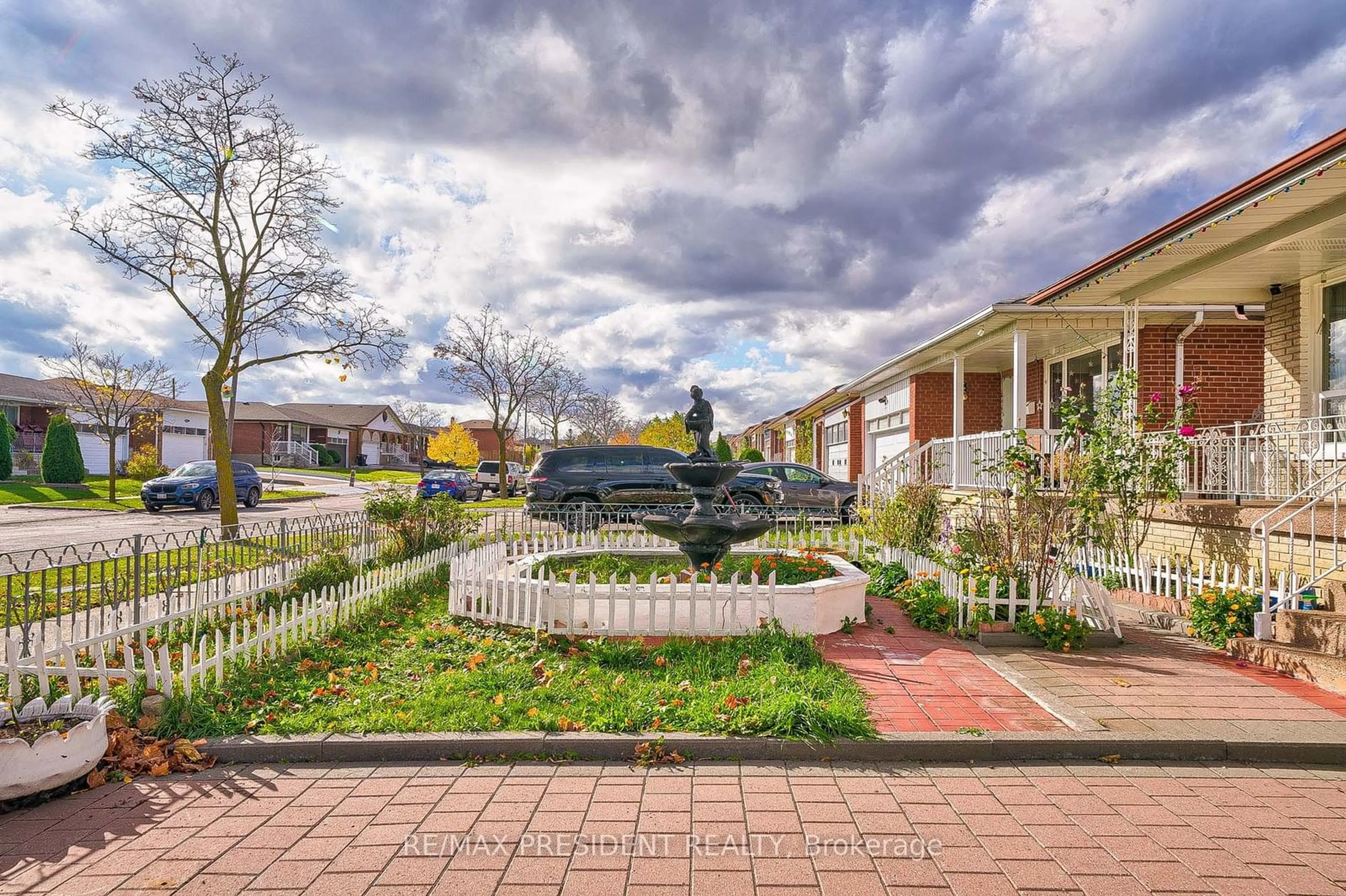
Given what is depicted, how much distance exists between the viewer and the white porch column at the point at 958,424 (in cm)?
1338

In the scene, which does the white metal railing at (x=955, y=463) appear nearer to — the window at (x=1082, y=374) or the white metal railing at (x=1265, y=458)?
the window at (x=1082, y=374)

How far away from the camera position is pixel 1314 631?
5695 mm

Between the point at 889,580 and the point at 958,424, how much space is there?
6123mm

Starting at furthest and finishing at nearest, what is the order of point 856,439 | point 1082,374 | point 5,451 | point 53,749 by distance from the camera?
point 5,451 < point 856,439 < point 1082,374 < point 53,749

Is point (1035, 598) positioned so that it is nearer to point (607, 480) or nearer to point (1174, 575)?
point (1174, 575)

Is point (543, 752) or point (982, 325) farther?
point (982, 325)

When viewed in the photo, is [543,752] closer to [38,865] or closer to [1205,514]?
[38,865]

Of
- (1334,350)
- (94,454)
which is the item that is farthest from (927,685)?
(94,454)

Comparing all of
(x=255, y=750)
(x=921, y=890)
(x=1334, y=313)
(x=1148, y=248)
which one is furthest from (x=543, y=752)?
(x=1334, y=313)

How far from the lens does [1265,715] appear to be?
4.68m

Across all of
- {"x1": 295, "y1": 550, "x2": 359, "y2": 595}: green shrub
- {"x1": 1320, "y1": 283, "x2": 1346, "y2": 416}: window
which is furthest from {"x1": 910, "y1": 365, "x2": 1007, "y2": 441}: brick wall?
{"x1": 295, "y1": 550, "x2": 359, "y2": 595}: green shrub

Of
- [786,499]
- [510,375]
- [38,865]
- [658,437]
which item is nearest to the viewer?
[38,865]

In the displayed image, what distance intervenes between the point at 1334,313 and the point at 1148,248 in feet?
10.1

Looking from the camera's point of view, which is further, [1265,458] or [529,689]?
[1265,458]
